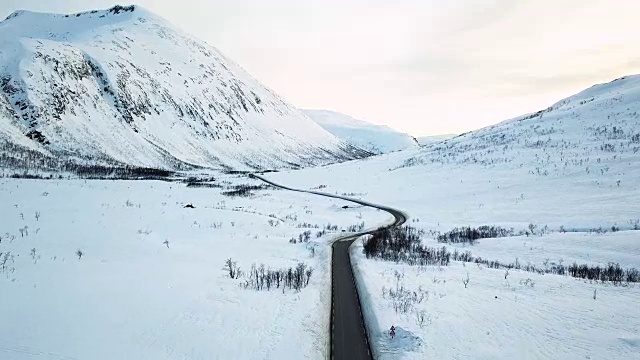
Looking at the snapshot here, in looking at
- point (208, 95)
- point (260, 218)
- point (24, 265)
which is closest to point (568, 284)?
point (24, 265)

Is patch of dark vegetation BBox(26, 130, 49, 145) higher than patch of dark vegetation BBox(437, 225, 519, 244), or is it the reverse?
patch of dark vegetation BBox(26, 130, 49, 145)

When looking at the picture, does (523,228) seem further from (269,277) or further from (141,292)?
(141,292)

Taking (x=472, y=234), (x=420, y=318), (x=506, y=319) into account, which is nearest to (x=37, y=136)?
(x=472, y=234)

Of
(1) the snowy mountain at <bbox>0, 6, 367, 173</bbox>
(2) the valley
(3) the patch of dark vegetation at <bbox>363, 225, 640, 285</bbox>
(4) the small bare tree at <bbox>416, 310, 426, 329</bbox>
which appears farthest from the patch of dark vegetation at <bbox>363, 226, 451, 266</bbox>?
(1) the snowy mountain at <bbox>0, 6, 367, 173</bbox>

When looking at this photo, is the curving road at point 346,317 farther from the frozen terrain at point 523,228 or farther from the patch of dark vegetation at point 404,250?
the patch of dark vegetation at point 404,250

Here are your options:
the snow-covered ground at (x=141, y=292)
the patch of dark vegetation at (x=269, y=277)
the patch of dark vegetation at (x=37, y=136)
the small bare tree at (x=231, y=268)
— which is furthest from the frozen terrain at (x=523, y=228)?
the patch of dark vegetation at (x=37, y=136)

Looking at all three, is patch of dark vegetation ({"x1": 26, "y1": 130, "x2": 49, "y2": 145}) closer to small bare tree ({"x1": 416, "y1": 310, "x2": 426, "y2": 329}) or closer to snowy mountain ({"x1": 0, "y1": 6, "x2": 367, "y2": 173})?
snowy mountain ({"x1": 0, "y1": 6, "x2": 367, "y2": 173})
